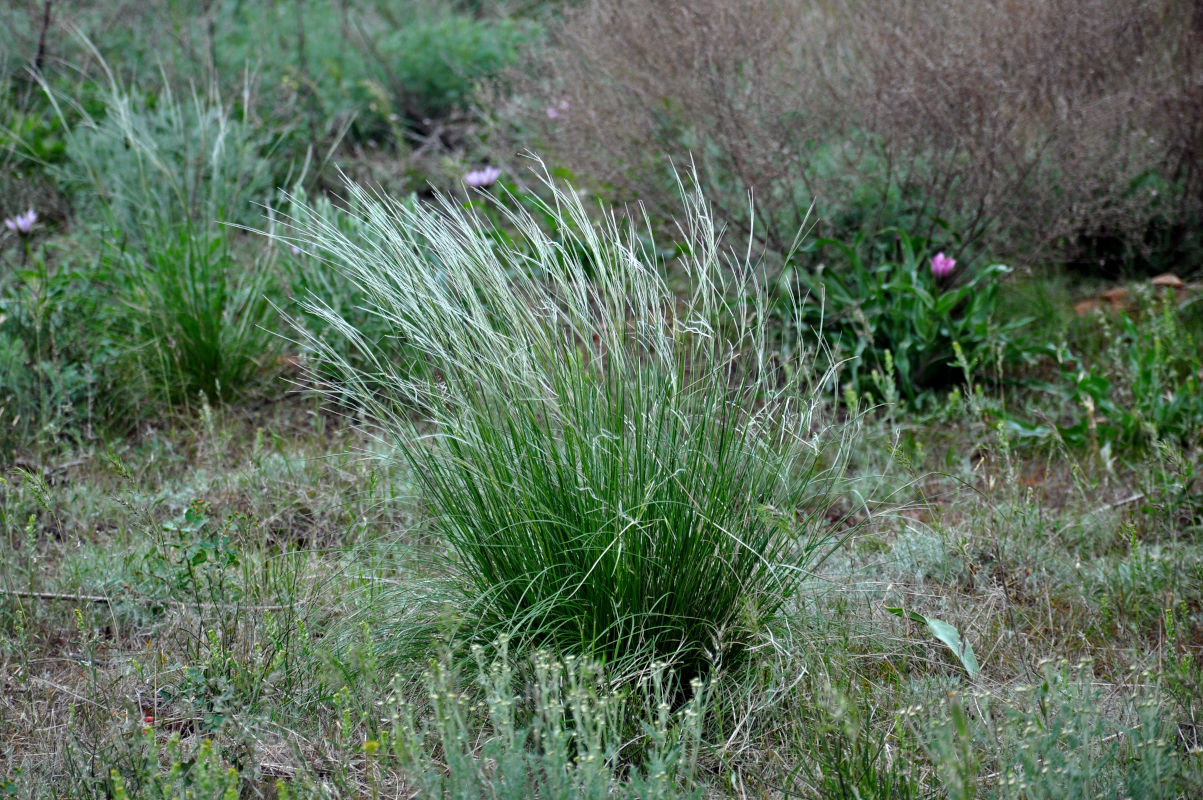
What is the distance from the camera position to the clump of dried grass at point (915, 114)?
12.2 feet

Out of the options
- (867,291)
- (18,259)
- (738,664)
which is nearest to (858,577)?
(738,664)

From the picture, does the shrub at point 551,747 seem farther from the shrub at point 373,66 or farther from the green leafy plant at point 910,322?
the shrub at point 373,66

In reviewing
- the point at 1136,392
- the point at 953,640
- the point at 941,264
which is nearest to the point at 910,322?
the point at 941,264

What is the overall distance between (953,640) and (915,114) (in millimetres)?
2285

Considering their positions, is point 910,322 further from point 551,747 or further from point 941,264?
point 551,747

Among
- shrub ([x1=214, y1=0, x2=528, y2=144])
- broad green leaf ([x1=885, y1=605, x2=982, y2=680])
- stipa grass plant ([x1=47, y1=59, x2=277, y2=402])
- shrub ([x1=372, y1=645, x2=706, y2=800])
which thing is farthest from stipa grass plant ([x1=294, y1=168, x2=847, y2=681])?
shrub ([x1=214, y1=0, x2=528, y2=144])

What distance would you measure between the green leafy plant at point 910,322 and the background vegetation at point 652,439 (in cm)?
2

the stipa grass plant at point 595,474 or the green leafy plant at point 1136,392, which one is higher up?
the stipa grass plant at point 595,474

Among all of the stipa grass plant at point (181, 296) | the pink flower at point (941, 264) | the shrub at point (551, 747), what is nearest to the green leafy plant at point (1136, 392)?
the pink flower at point (941, 264)

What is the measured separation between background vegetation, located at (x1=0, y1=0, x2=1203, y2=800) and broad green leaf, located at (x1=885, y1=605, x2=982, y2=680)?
19mm

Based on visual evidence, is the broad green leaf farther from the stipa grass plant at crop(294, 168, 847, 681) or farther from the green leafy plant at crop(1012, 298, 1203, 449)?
the green leafy plant at crop(1012, 298, 1203, 449)

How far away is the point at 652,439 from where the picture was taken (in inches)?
78.5

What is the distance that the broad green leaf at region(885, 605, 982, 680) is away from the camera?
202 centimetres

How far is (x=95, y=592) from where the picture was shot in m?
2.58
